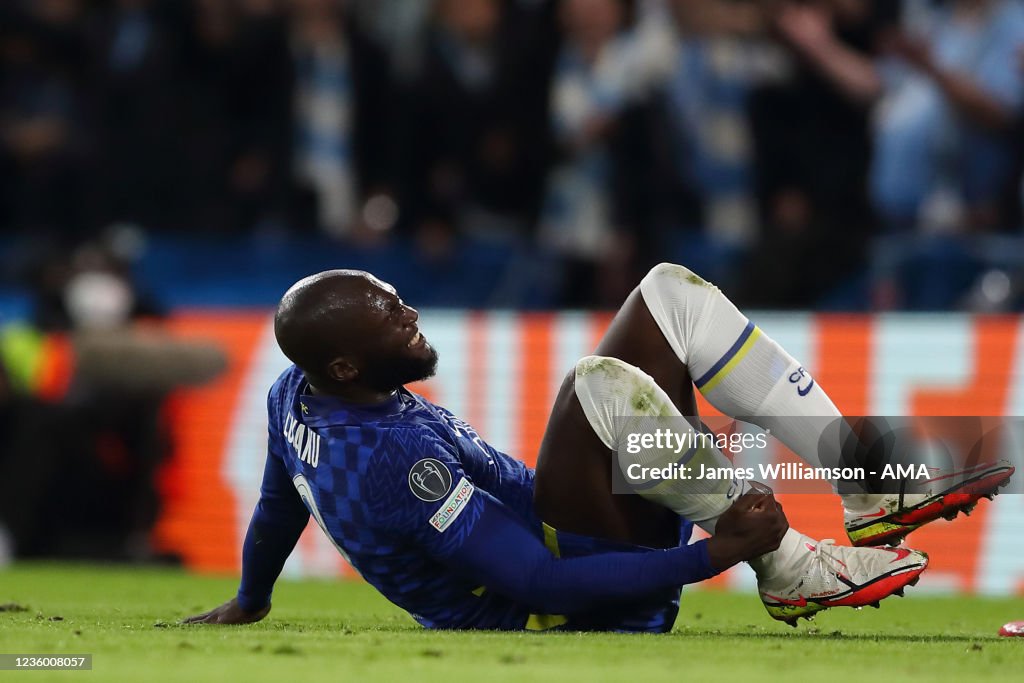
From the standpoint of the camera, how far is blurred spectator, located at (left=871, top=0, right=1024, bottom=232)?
880cm

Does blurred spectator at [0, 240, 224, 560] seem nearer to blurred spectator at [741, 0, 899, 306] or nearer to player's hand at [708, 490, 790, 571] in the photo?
blurred spectator at [741, 0, 899, 306]

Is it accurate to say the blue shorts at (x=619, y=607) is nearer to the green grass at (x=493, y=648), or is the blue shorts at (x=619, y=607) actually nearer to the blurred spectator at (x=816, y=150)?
the green grass at (x=493, y=648)

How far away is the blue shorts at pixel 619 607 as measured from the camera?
4.45 metres

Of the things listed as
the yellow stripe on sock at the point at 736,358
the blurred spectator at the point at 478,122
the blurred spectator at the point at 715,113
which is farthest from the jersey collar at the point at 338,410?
the blurred spectator at the point at 478,122

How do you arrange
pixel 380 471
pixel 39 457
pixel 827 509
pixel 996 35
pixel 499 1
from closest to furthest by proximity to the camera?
pixel 380 471, pixel 827 509, pixel 996 35, pixel 39 457, pixel 499 1

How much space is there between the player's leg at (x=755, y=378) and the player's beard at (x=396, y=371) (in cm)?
54

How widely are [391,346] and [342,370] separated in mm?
157

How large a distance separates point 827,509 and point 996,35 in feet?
9.92

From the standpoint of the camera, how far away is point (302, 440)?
4.49 m

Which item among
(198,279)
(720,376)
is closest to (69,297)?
(198,279)

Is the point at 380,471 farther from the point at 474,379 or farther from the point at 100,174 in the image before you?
the point at 100,174

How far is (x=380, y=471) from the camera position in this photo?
4309 millimetres

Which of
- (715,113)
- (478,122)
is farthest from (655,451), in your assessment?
(478,122)

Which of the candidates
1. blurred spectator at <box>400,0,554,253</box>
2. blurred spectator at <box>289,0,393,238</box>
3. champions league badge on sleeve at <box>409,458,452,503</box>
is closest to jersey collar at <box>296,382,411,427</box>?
champions league badge on sleeve at <box>409,458,452,503</box>
